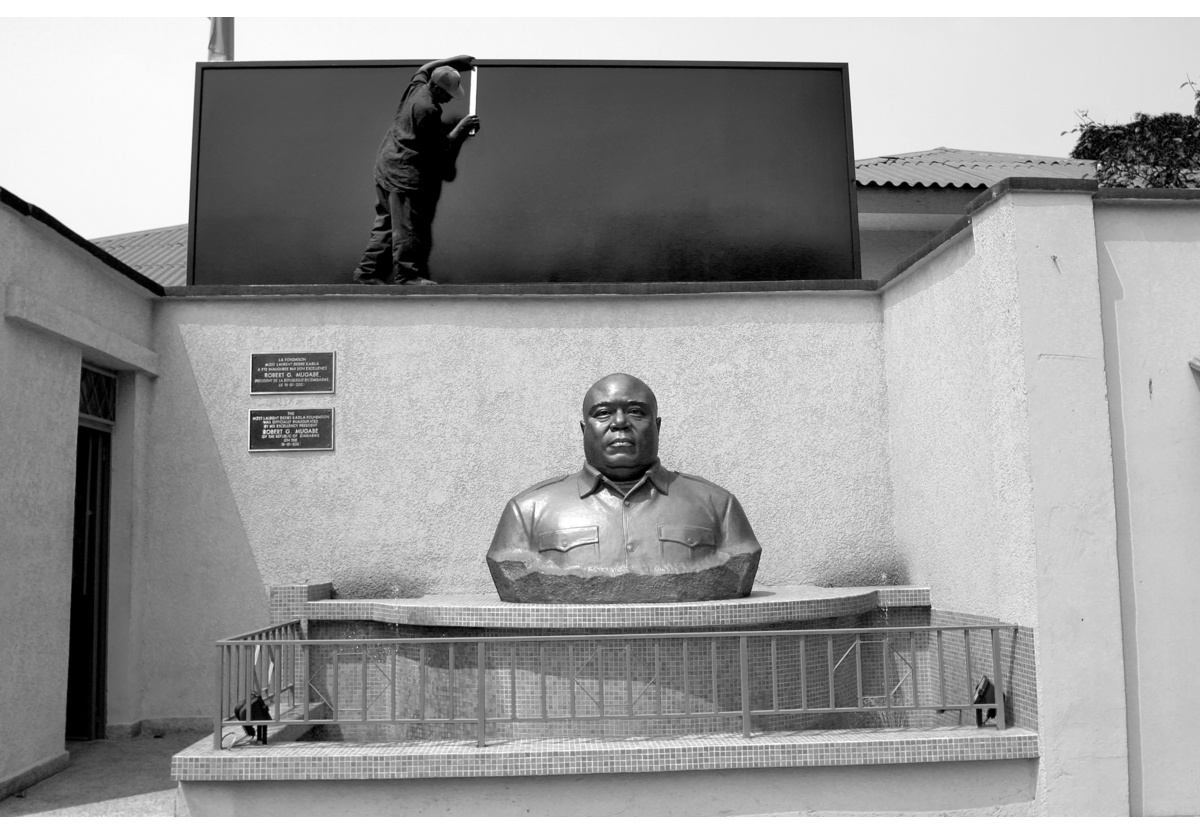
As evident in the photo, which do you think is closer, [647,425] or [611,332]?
[647,425]

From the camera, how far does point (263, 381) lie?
8.00 meters

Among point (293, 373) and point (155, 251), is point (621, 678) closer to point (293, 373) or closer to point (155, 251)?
point (293, 373)

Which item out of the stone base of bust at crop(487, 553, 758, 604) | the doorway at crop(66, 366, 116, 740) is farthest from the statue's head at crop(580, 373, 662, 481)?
the doorway at crop(66, 366, 116, 740)

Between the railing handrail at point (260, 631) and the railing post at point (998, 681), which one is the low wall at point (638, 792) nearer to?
the railing post at point (998, 681)

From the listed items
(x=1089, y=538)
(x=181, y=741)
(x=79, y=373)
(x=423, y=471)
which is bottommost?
(x=181, y=741)

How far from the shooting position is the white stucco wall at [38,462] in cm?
597

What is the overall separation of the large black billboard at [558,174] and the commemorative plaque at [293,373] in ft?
4.30

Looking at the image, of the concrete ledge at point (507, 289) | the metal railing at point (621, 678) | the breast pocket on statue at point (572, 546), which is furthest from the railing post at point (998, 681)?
the concrete ledge at point (507, 289)

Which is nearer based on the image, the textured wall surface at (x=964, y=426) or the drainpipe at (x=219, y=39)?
the textured wall surface at (x=964, y=426)

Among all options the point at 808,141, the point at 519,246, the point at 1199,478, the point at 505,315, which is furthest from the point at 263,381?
the point at 1199,478

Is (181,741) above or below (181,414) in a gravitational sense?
Result: below

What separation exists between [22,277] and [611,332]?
3.97 m

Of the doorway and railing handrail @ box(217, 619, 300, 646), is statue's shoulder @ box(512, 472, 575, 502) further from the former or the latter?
the doorway

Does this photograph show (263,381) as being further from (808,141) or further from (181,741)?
(808,141)
